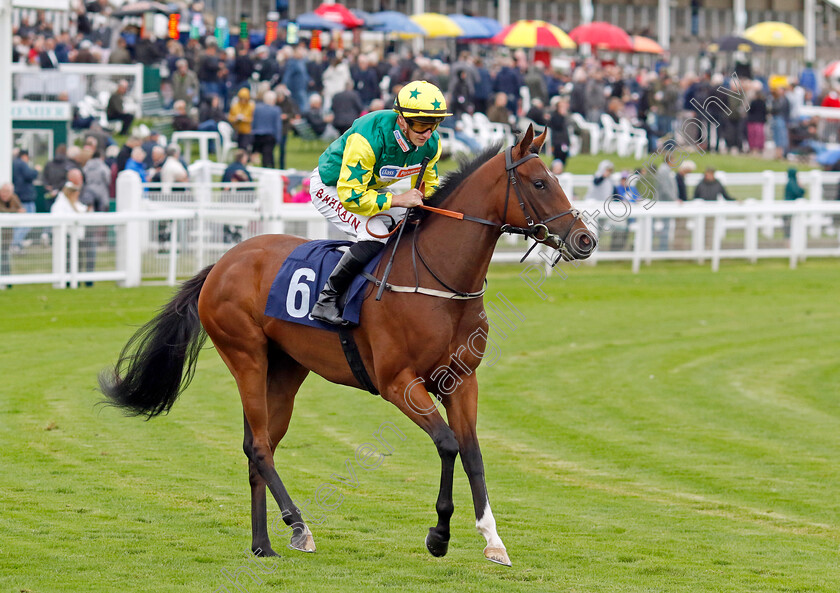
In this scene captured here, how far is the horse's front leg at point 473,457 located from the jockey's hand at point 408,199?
30.6 inches

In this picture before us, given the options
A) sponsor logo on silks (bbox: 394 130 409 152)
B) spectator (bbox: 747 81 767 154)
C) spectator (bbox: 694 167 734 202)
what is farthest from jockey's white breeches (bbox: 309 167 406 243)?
spectator (bbox: 747 81 767 154)

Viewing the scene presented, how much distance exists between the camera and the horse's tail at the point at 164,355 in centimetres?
609

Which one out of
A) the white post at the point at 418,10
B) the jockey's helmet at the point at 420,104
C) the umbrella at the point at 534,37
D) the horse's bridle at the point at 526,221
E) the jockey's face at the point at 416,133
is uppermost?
the white post at the point at 418,10

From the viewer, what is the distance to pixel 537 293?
14.6 meters

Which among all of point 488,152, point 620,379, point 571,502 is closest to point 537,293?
point 620,379

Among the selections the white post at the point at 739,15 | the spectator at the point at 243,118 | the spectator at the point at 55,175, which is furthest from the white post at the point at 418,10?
the spectator at the point at 55,175

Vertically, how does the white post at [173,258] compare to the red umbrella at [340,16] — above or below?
below

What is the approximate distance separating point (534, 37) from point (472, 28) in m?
2.86

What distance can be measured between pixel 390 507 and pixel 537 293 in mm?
8486

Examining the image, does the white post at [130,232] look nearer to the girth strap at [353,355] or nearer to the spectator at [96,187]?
the spectator at [96,187]

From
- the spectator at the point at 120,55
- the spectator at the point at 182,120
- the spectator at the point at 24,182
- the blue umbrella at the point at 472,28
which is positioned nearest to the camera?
the spectator at the point at 24,182

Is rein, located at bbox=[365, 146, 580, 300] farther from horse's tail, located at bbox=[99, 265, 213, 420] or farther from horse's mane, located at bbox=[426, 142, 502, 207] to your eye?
horse's tail, located at bbox=[99, 265, 213, 420]

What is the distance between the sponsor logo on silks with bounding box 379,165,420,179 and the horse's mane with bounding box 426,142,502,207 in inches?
8.4

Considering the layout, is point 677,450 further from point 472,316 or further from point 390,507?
point 472,316
